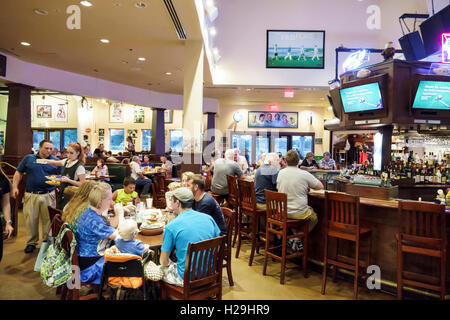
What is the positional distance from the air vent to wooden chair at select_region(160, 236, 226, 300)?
382cm

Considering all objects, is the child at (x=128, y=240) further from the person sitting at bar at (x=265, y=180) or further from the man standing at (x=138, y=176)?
the man standing at (x=138, y=176)

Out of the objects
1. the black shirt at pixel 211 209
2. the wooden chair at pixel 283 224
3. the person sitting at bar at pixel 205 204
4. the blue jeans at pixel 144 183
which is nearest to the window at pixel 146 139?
the blue jeans at pixel 144 183

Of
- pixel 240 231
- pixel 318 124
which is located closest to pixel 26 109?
pixel 240 231

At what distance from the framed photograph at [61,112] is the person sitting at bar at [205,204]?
1560 centimetres

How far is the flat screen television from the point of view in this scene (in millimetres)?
4578

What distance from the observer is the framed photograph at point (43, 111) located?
1642 cm

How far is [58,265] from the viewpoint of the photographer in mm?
2479

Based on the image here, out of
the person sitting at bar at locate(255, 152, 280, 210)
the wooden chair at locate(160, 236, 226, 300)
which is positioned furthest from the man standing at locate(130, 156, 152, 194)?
the wooden chair at locate(160, 236, 226, 300)

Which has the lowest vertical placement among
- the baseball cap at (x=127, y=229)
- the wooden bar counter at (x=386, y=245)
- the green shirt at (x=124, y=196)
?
the wooden bar counter at (x=386, y=245)

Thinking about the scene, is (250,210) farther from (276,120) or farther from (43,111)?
(43,111)

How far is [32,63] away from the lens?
27.2 feet

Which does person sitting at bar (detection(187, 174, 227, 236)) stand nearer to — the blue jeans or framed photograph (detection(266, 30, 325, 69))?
the blue jeans

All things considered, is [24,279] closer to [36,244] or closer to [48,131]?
[36,244]
